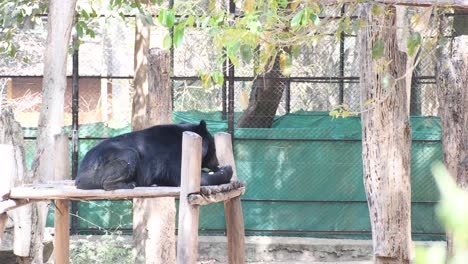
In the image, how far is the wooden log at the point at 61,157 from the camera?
5848 mm

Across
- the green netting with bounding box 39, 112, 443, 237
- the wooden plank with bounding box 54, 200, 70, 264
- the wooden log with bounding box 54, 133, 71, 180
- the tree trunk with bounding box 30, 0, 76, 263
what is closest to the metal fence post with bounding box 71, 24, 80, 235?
the green netting with bounding box 39, 112, 443, 237

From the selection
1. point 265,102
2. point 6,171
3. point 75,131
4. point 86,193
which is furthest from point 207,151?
point 265,102

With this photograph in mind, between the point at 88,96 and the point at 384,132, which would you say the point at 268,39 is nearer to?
the point at 384,132

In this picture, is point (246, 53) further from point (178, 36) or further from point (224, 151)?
point (224, 151)

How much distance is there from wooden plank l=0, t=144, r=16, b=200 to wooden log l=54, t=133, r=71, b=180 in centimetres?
112

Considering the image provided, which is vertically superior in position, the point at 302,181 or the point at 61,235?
the point at 61,235

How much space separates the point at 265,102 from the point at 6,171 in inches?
251

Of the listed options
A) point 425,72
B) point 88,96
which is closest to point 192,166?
point 425,72

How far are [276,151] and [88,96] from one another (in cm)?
1085

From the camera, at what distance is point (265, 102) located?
1069cm

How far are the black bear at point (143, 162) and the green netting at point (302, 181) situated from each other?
4.27m

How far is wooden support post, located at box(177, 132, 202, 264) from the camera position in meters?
4.34

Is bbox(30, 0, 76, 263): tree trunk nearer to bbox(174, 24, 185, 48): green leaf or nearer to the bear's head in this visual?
the bear's head

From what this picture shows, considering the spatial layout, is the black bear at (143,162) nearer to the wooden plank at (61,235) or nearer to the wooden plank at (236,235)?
the wooden plank at (236,235)
